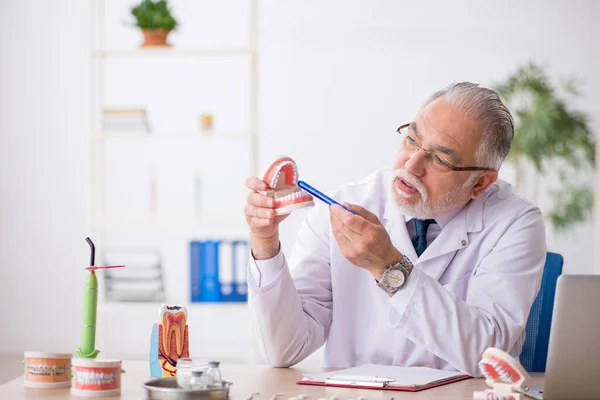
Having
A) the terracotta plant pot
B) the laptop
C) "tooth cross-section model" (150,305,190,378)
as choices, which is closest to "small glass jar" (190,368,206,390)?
"tooth cross-section model" (150,305,190,378)

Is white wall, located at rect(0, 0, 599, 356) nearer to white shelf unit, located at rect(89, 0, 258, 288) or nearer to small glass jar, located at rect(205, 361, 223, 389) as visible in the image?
white shelf unit, located at rect(89, 0, 258, 288)

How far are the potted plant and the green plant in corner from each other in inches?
69.3

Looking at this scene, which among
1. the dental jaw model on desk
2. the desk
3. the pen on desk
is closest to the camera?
the dental jaw model on desk

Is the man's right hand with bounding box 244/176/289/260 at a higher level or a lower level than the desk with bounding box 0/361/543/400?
higher

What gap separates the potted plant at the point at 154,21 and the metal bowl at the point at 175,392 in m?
3.09

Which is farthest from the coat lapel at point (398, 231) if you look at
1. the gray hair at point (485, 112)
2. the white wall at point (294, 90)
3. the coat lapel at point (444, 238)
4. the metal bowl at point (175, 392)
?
the white wall at point (294, 90)

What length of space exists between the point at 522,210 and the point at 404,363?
1.55 feet

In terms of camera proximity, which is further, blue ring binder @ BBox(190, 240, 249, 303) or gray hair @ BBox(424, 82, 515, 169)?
blue ring binder @ BBox(190, 240, 249, 303)

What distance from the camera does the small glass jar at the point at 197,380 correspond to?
1.41 metres

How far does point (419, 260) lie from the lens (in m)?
2.07

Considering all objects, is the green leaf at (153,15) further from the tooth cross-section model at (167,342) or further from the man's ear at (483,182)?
the tooth cross-section model at (167,342)

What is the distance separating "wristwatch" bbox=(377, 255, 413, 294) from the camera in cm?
178

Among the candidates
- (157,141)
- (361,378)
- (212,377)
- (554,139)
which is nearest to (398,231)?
(361,378)

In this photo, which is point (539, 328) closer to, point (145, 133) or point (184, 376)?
point (184, 376)
